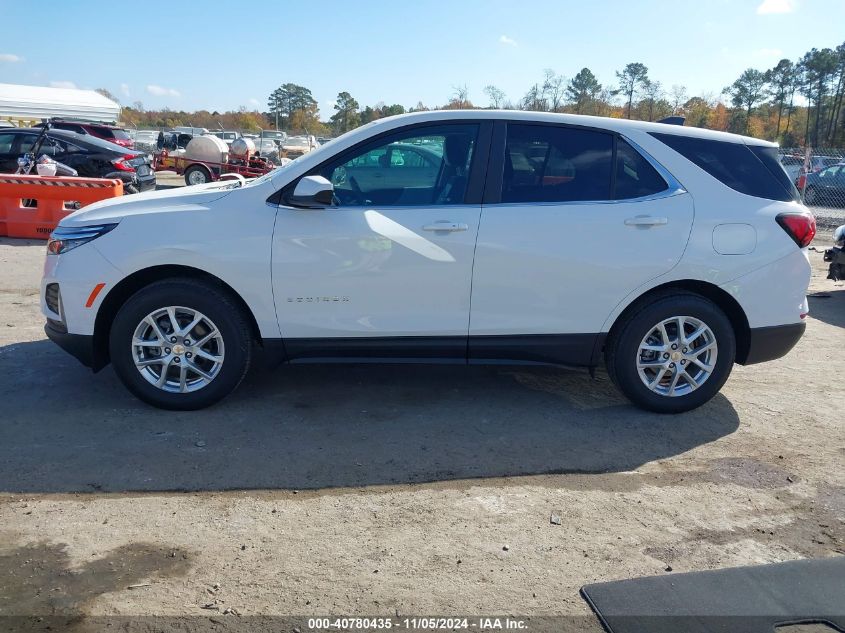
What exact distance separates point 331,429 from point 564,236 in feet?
6.10

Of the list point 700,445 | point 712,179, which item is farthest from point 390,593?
point 712,179

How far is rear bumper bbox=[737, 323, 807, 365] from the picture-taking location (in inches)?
188

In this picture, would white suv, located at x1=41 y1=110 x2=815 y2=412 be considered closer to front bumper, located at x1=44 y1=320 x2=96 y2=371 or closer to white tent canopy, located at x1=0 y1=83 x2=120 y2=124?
front bumper, located at x1=44 y1=320 x2=96 y2=371

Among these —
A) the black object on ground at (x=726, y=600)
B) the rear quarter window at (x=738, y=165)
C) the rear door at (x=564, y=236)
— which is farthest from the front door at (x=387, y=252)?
the black object on ground at (x=726, y=600)

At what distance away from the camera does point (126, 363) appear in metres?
4.56

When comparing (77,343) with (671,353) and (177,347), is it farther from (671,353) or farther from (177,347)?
(671,353)

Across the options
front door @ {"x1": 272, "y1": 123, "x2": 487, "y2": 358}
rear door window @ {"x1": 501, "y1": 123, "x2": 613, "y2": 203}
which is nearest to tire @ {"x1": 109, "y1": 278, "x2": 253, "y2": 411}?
front door @ {"x1": 272, "y1": 123, "x2": 487, "y2": 358}

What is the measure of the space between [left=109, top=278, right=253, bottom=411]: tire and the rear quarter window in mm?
3002

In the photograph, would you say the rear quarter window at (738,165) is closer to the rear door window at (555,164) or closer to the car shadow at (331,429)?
the rear door window at (555,164)

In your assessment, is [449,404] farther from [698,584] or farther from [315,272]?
[698,584]

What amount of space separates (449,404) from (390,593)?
83.4 inches

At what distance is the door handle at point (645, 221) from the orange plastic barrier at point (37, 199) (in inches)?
359

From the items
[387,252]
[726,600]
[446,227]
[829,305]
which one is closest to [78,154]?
[387,252]

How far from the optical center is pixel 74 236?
15.1 ft
